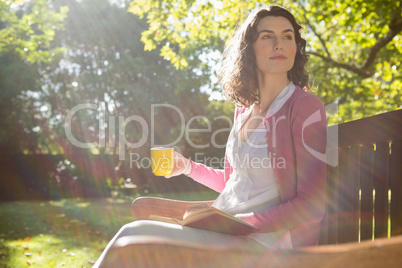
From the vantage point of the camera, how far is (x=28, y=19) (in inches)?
435

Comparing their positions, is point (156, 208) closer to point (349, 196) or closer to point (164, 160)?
point (164, 160)

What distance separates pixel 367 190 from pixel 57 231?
6103 mm

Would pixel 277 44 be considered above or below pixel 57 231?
above

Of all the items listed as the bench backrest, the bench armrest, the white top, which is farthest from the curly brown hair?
the bench armrest

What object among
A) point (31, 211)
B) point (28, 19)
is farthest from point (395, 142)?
point (28, 19)

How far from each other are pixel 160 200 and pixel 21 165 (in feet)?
42.0

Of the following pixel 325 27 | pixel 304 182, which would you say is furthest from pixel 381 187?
pixel 325 27

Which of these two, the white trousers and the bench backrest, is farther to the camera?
the bench backrest

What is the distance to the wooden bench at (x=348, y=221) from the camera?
48 cm

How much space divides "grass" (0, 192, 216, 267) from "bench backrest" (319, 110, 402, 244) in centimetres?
320

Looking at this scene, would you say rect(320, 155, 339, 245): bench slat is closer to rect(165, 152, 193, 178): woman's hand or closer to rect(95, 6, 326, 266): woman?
rect(95, 6, 326, 266): woman

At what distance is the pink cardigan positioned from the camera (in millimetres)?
1495

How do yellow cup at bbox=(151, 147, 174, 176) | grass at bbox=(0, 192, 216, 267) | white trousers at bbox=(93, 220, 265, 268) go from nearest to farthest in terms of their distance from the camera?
white trousers at bbox=(93, 220, 265, 268) → yellow cup at bbox=(151, 147, 174, 176) → grass at bbox=(0, 192, 216, 267)

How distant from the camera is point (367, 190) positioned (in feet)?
5.84
